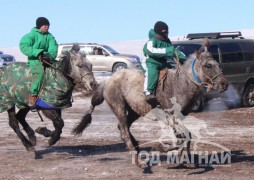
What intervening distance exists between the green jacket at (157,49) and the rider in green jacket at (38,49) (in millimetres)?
1906

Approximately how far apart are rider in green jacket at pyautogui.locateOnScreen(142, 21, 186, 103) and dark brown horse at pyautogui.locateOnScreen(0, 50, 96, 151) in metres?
1.07

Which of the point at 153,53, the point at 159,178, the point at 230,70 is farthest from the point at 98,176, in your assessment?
the point at 230,70

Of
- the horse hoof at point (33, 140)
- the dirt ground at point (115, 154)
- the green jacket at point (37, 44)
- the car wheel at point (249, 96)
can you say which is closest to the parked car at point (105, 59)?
the car wheel at point (249, 96)

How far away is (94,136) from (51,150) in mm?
1958

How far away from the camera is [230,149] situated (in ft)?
38.5

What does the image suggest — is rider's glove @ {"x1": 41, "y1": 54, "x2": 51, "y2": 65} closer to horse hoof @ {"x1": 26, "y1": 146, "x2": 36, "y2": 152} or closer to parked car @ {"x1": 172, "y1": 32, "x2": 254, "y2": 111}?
horse hoof @ {"x1": 26, "y1": 146, "x2": 36, "y2": 152}

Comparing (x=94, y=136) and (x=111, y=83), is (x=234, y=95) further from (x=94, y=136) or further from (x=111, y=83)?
(x=111, y=83)

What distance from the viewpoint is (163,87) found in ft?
33.8

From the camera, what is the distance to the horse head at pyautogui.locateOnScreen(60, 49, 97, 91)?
1091cm

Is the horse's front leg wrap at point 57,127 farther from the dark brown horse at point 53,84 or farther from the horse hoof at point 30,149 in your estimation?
the horse hoof at point 30,149

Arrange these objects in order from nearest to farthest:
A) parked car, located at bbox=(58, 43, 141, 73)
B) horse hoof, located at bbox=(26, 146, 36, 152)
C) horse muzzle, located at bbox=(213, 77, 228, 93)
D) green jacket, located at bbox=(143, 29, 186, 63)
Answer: horse muzzle, located at bbox=(213, 77, 228, 93), green jacket, located at bbox=(143, 29, 186, 63), horse hoof, located at bbox=(26, 146, 36, 152), parked car, located at bbox=(58, 43, 141, 73)

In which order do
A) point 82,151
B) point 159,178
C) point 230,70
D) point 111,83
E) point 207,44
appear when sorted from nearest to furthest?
point 159,178, point 207,44, point 111,83, point 82,151, point 230,70

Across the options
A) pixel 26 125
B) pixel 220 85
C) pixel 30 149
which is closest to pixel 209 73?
pixel 220 85

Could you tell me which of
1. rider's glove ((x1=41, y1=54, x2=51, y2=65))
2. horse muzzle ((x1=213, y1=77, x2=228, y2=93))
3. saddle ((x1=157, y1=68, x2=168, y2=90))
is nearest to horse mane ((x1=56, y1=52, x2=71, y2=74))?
rider's glove ((x1=41, y1=54, x2=51, y2=65))
